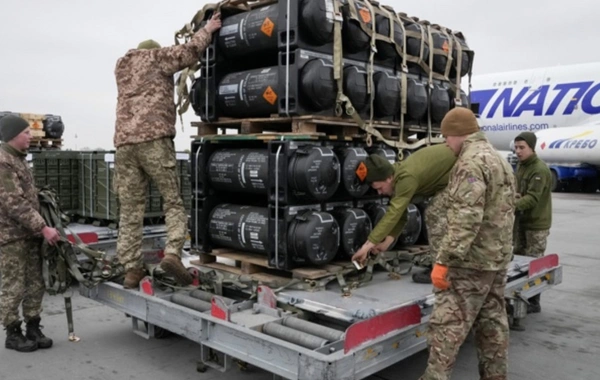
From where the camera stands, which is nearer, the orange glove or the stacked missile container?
the orange glove

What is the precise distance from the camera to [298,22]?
465 centimetres

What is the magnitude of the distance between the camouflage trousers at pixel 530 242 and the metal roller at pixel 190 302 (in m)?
3.91

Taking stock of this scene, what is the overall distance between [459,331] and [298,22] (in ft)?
8.91

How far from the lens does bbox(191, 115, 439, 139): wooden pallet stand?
474 cm

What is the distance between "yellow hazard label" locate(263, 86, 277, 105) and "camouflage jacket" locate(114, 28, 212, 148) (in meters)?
0.72

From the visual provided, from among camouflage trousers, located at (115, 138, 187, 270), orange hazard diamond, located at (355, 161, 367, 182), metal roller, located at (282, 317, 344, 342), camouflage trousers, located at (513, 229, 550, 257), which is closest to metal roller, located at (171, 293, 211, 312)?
camouflage trousers, located at (115, 138, 187, 270)

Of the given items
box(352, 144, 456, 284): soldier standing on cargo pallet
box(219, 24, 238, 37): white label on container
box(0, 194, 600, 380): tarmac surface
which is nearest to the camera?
box(352, 144, 456, 284): soldier standing on cargo pallet

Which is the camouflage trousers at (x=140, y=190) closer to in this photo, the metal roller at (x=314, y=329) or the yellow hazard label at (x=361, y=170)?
the metal roller at (x=314, y=329)

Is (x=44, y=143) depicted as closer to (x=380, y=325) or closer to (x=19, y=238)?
(x=19, y=238)

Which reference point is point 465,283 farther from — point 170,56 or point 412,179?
point 170,56

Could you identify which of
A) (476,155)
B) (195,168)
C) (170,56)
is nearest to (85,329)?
(195,168)

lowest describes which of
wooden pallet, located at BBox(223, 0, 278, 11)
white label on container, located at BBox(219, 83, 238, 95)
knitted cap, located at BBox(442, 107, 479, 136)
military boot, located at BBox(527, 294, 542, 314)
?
military boot, located at BBox(527, 294, 542, 314)

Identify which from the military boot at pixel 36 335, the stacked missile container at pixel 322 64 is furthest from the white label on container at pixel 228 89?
the military boot at pixel 36 335

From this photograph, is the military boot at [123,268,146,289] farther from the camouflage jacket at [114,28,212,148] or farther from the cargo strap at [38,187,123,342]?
the camouflage jacket at [114,28,212,148]
